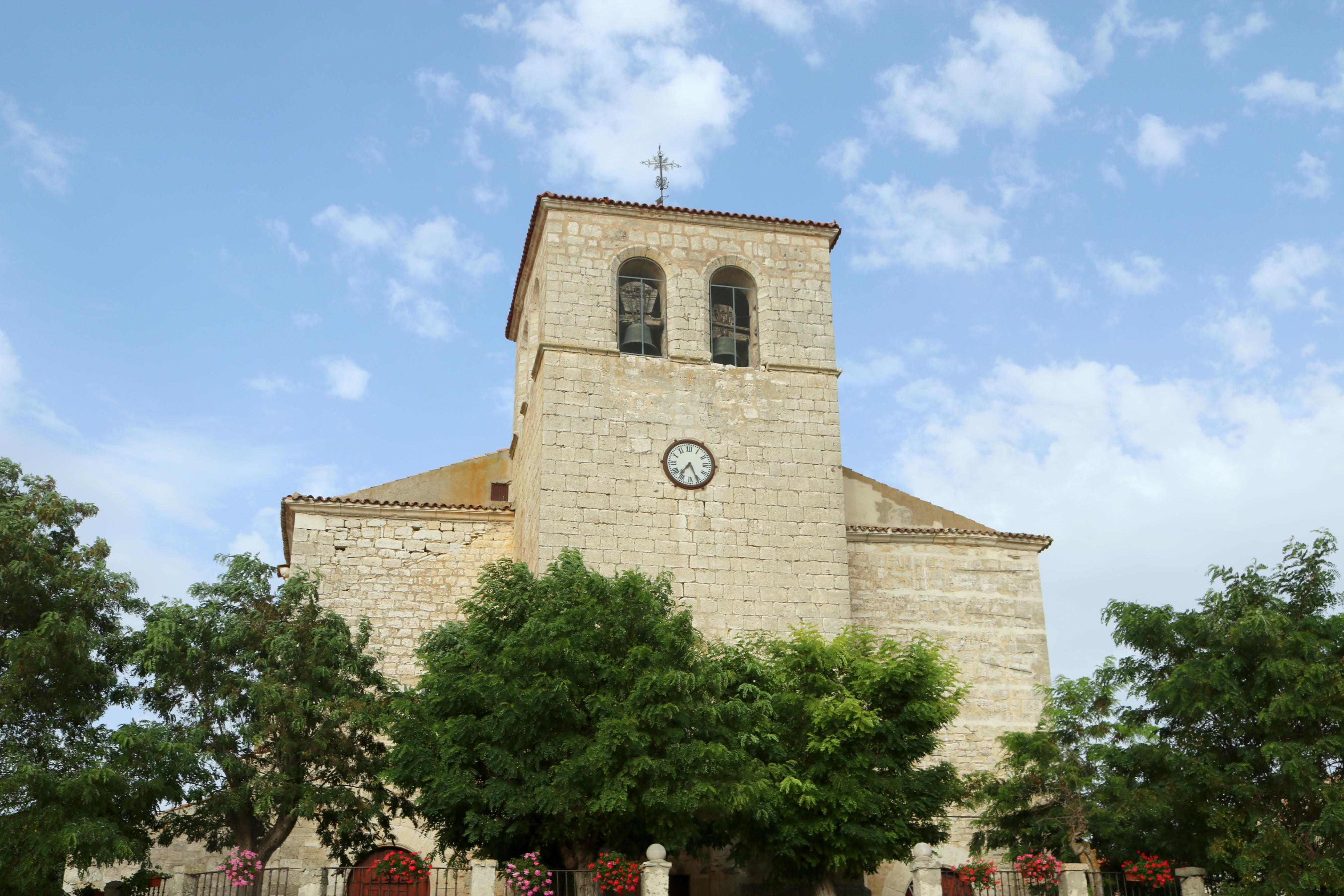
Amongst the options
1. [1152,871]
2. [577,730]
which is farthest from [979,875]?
[577,730]

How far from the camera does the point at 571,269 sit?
20.8m

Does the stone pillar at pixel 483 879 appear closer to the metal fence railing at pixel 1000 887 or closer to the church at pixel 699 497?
the church at pixel 699 497

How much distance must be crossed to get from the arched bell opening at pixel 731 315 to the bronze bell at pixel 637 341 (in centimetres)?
105

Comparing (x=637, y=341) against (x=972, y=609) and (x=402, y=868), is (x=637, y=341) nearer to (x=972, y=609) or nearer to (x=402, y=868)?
(x=972, y=609)

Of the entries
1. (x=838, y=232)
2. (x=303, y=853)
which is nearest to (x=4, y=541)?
(x=303, y=853)

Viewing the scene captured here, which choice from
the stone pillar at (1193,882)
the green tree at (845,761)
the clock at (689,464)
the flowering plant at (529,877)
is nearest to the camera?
the flowering plant at (529,877)

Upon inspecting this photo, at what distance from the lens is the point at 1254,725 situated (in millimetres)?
15156

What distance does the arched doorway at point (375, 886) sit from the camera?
57.8ft

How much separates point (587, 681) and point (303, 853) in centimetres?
656

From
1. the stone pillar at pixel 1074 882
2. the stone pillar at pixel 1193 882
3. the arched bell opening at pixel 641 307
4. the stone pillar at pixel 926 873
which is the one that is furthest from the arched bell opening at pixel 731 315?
the stone pillar at pixel 1193 882

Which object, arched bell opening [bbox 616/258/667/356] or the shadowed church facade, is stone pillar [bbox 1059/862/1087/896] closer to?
the shadowed church facade

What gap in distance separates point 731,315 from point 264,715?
10.2 metres

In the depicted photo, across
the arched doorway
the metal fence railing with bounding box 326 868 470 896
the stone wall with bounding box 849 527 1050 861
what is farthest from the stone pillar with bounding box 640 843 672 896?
the stone wall with bounding box 849 527 1050 861

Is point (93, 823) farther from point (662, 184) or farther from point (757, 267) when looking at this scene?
point (662, 184)
